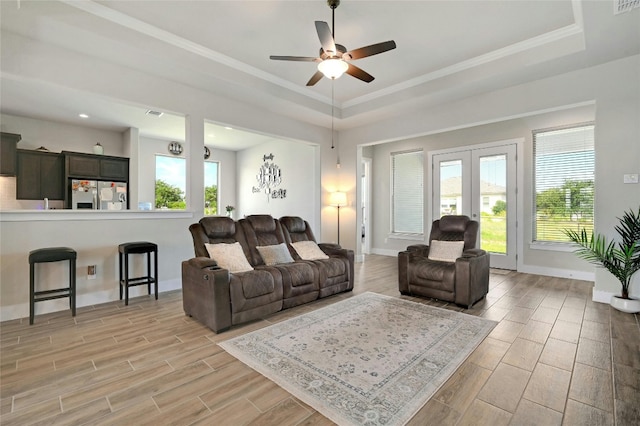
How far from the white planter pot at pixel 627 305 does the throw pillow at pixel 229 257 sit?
13.5 ft

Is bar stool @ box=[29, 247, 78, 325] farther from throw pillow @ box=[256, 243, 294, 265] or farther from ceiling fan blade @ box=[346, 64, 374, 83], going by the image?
ceiling fan blade @ box=[346, 64, 374, 83]

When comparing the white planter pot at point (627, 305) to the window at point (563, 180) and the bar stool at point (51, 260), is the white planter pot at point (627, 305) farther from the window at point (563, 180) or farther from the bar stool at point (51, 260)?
the bar stool at point (51, 260)

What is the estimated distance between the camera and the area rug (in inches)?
69.4

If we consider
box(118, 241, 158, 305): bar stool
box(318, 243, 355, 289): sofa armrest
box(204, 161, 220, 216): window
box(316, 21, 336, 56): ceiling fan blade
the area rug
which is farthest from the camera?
box(204, 161, 220, 216): window

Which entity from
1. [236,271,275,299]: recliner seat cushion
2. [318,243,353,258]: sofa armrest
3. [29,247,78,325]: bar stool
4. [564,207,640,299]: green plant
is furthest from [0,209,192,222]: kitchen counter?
[564,207,640,299]: green plant

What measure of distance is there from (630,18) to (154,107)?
5255mm

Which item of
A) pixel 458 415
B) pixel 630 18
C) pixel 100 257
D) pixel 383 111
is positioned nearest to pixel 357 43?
pixel 383 111

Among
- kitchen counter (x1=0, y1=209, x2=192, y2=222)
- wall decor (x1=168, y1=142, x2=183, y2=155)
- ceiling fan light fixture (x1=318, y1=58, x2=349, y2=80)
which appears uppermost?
wall decor (x1=168, y1=142, x2=183, y2=155)

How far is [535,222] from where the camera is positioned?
17.3ft

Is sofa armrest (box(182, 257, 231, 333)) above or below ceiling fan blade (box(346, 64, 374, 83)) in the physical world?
below

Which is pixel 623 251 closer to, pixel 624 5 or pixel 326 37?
pixel 624 5

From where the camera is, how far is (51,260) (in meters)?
3.02

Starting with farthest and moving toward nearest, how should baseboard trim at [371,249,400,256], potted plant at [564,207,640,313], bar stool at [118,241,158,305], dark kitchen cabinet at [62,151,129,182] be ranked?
baseboard trim at [371,249,400,256]
dark kitchen cabinet at [62,151,129,182]
bar stool at [118,241,158,305]
potted plant at [564,207,640,313]

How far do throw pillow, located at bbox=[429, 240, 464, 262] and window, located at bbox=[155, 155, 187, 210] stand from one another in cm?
622
